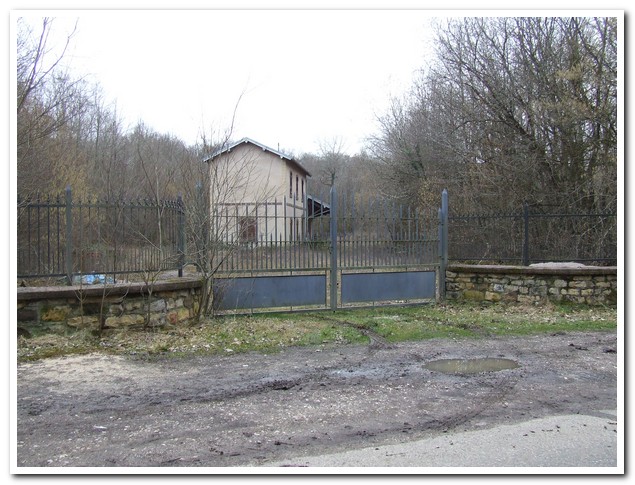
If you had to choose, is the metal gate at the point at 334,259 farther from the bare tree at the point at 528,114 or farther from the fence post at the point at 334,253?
the bare tree at the point at 528,114

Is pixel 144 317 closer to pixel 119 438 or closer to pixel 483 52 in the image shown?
pixel 119 438

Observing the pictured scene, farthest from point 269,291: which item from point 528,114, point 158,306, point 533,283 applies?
point 528,114

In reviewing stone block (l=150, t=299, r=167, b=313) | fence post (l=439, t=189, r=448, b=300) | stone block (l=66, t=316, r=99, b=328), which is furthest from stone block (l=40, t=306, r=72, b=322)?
fence post (l=439, t=189, r=448, b=300)

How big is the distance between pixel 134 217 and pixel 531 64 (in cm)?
1345

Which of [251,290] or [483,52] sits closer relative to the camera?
[251,290]

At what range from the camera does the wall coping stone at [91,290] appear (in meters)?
7.79

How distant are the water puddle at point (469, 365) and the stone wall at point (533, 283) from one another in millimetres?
4667

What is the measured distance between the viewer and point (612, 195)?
14.8m

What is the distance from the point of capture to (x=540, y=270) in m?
11.4

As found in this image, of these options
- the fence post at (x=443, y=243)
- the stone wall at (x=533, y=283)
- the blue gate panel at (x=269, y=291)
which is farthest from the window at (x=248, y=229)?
the stone wall at (x=533, y=283)

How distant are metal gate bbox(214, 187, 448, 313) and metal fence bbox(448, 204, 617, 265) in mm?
496

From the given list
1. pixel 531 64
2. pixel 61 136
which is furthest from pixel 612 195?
pixel 61 136

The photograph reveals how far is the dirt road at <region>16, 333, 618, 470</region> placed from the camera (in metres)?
4.39

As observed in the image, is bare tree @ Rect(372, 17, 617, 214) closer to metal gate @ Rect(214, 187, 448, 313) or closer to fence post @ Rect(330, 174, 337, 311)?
metal gate @ Rect(214, 187, 448, 313)
